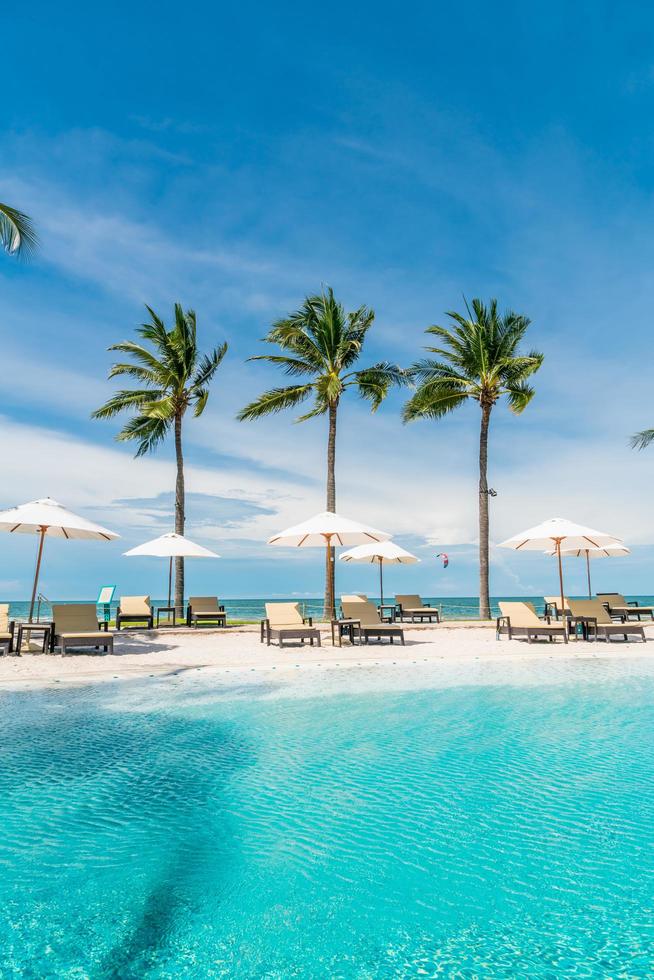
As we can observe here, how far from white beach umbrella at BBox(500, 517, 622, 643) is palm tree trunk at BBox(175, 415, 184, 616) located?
1033 centimetres

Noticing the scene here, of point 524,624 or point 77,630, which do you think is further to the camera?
point 524,624

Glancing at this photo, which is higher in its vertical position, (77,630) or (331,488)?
(331,488)

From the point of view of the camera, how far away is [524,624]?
1488 cm

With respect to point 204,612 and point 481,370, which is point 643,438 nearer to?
point 481,370

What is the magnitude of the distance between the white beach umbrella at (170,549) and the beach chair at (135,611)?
204 centimetres

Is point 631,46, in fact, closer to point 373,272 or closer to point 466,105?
point 466,105

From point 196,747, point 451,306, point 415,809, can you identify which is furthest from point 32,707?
point 451,306

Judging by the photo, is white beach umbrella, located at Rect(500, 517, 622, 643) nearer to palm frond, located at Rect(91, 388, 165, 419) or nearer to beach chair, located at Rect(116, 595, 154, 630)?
beach chair, located at Rect(116, 595, 154, 630)

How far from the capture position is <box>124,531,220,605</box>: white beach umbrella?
16.1m

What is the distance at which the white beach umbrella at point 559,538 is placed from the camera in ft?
49.4

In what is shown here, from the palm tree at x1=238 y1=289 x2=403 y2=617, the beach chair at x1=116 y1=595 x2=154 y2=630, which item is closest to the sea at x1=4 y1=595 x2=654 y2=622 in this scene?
the beach chair at x1=116 y1=595 x2=154 y2=630

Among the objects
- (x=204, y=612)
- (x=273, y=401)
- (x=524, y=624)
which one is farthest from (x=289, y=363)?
(x=524, y=624)

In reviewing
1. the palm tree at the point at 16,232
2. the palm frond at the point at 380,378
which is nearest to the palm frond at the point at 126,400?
the palm frond at the point at 380,378

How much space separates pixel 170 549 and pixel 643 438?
63.4 ft
